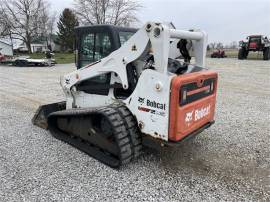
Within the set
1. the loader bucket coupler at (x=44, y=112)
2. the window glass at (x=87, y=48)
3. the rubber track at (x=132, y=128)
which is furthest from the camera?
the loader bucket coupler at (x=44, y=112)

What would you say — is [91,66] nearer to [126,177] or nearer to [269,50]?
[126,177]

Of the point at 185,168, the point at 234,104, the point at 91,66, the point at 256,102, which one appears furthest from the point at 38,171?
the point at 256,102

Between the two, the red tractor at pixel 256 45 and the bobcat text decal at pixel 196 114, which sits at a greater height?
the red tractor at pixel 256 45

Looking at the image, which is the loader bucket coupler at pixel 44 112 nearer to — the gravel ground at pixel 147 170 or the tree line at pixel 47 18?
the gravel ground at pixel 147 170

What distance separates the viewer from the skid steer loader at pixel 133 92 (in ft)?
10.9

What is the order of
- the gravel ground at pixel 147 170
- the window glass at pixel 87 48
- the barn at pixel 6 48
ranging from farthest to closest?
1. the barn at pixel 6 48
2. the window glass at pixel 87 48
3. the gravel ground at pixel 147 170

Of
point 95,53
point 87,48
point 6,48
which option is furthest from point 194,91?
point 6,48

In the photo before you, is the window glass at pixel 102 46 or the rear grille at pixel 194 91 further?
the window glass at pixel 102 46

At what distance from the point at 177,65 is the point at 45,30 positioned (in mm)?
48109

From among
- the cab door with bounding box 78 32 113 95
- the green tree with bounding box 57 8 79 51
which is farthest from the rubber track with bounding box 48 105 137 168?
the green tree with bounding box 57 8 79 51

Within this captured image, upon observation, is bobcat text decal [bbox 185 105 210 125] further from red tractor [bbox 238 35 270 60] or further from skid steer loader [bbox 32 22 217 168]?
red tractor [bbox 238 35 270 60]

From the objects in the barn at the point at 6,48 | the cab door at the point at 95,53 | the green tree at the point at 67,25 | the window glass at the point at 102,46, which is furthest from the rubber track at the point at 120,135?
the barn at the point at 6,48

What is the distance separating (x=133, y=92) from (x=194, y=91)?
2.78 ft

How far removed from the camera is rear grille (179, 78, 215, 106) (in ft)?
11.1
